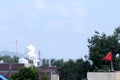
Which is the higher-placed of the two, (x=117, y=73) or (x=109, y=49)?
(x=109, y=49)

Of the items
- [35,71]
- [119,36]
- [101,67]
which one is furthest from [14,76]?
[119,36]

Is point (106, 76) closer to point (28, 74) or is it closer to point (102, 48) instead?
point (28, 74)

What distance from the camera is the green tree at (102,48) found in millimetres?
72562

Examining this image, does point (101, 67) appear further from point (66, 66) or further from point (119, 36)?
point (66, 66)

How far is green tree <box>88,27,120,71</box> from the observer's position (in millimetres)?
72562

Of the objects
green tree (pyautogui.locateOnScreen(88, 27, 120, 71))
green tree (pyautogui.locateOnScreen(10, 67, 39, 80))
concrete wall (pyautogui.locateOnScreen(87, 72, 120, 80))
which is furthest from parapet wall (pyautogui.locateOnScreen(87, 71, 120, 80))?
green tree (pyautogui.locateOnScreen(88, 27, 120, 71))

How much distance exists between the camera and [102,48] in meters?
74.3

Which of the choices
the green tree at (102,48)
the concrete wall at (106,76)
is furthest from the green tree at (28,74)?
the green tree at (102,48)

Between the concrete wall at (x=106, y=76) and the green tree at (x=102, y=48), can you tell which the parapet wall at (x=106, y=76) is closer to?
the concrete wall at (x=106, y=76)

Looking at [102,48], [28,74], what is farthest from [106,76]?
[102,48]

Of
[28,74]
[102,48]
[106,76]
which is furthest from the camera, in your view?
[102,48]

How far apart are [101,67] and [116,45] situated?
4820 mm

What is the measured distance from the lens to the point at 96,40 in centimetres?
7556

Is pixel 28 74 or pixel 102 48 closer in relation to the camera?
pixel 28 74
